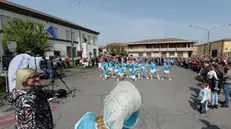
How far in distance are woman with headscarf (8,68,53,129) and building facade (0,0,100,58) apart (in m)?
14.0

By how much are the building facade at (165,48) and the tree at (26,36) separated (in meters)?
37.2

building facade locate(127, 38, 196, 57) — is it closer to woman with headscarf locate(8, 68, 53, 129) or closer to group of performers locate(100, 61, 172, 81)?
group of performers locate(100, 61, 172, 81)

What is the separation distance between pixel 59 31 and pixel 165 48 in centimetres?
3235

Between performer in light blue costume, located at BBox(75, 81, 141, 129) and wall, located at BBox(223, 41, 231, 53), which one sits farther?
wall, located at BBox(223, 41, 231, 53)

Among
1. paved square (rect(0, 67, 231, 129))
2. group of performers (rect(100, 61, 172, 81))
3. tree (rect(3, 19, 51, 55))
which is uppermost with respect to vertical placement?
tree (rect(3, 19, 51, 55))

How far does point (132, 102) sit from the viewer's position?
861 millimetres

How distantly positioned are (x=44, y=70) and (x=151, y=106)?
322 inches

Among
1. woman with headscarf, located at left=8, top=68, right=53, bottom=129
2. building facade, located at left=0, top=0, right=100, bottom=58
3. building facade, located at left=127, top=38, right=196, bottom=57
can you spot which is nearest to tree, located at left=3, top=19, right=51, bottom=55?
building facade, located at left=0, top=0, right=100, bottom=58

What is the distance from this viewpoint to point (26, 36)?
402 inches

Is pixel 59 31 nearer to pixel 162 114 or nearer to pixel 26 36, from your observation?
pixel 26 36

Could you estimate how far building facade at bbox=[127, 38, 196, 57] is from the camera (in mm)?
39791

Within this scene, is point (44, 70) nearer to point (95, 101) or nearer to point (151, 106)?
point (95, 101)

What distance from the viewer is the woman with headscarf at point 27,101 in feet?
5.24

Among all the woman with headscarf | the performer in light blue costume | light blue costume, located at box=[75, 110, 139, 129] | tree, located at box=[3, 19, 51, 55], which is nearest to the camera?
the performer in light blue costume
